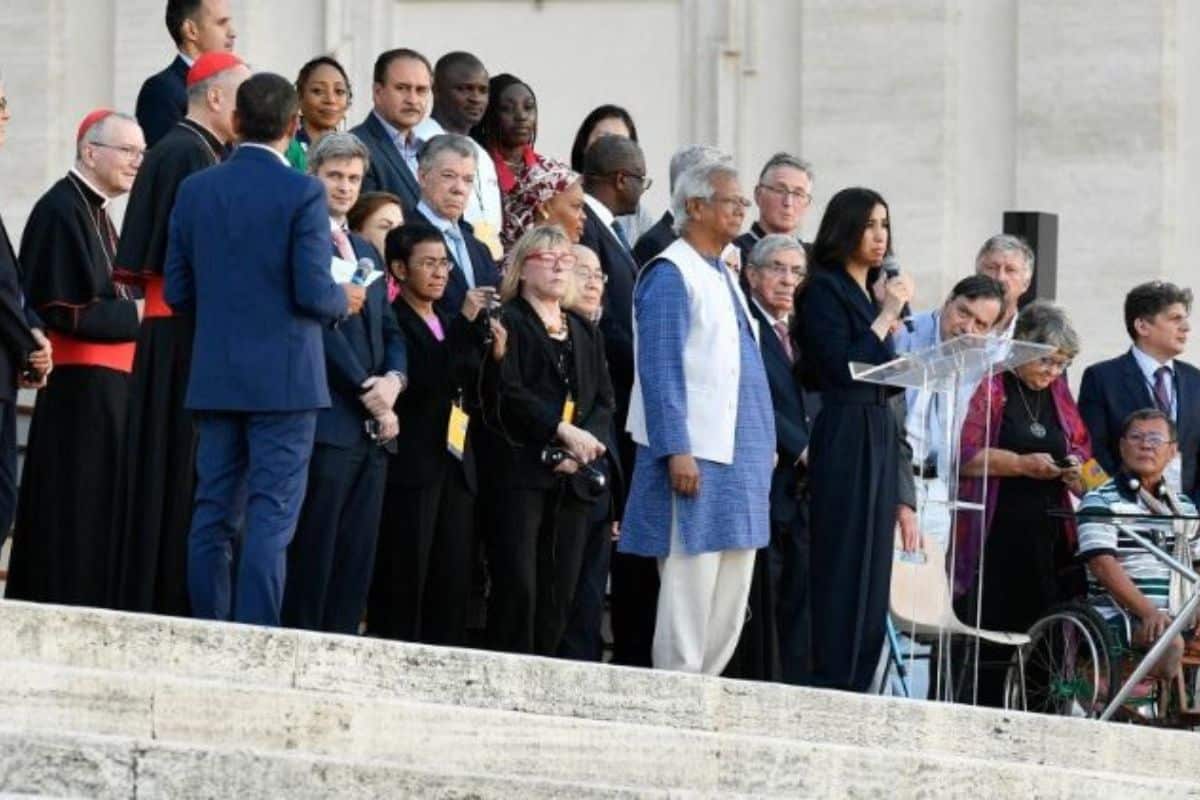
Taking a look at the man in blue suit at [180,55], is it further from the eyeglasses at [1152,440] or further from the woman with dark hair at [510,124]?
the eyeglasses at [1152,440]

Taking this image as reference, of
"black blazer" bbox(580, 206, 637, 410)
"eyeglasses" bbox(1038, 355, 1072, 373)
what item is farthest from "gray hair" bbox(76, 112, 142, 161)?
"eyeglasses" bbox(1038, 355, 1072, 373)

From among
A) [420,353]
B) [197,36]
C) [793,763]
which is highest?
[197,36]

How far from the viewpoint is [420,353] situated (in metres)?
13.9

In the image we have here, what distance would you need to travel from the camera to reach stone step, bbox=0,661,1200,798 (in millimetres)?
10523

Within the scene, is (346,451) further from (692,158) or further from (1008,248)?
(1008,248)

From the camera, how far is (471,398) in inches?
549

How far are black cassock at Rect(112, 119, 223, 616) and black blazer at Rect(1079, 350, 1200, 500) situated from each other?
166 inches

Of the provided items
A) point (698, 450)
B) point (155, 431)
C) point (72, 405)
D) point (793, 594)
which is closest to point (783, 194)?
point (793, 594)

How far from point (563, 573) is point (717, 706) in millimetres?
2127

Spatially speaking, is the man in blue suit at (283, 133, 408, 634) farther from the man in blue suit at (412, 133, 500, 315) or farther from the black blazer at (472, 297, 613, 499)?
the man in blue suit at (412, 133, 500, 315)

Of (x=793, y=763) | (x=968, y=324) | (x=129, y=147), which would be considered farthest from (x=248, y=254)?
(x=968, y=324)

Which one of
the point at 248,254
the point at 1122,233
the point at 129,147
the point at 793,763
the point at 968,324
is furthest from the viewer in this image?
the point at 1122,233

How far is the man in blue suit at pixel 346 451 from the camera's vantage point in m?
13.2

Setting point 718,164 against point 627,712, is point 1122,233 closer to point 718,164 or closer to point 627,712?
point 718,164
